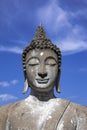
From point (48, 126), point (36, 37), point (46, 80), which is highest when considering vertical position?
point (36, 37)

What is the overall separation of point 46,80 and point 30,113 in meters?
0.77

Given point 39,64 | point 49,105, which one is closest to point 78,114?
point 49,105

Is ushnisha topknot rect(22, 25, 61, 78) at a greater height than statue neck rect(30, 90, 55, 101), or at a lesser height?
greater

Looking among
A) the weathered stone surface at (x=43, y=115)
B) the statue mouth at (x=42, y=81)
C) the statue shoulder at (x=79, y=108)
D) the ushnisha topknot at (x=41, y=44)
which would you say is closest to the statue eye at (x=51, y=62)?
the ushnisha topknot at (x=41, y=44)

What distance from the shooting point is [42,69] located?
1089 cm

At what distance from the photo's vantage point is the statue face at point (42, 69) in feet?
35.8

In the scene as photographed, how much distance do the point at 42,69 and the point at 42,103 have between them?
76 centimetres

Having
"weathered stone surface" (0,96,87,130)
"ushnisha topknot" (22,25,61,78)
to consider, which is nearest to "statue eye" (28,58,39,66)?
"ushnisha topknot" (22,25,61,78)

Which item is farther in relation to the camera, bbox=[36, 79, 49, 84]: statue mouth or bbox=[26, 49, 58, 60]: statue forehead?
bbox=[26, 49, 58, 60]: statue forehead

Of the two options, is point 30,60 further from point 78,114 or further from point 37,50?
point 78,114

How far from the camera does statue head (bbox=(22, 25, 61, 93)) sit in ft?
35.8

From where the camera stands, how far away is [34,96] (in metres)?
11.2

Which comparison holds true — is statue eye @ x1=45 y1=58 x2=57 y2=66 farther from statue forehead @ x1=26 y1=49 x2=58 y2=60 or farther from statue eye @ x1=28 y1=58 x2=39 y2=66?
statue eye @ x1=28 y1=58 x2=39 y2=66

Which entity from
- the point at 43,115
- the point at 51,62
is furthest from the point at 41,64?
the point at 43,115
